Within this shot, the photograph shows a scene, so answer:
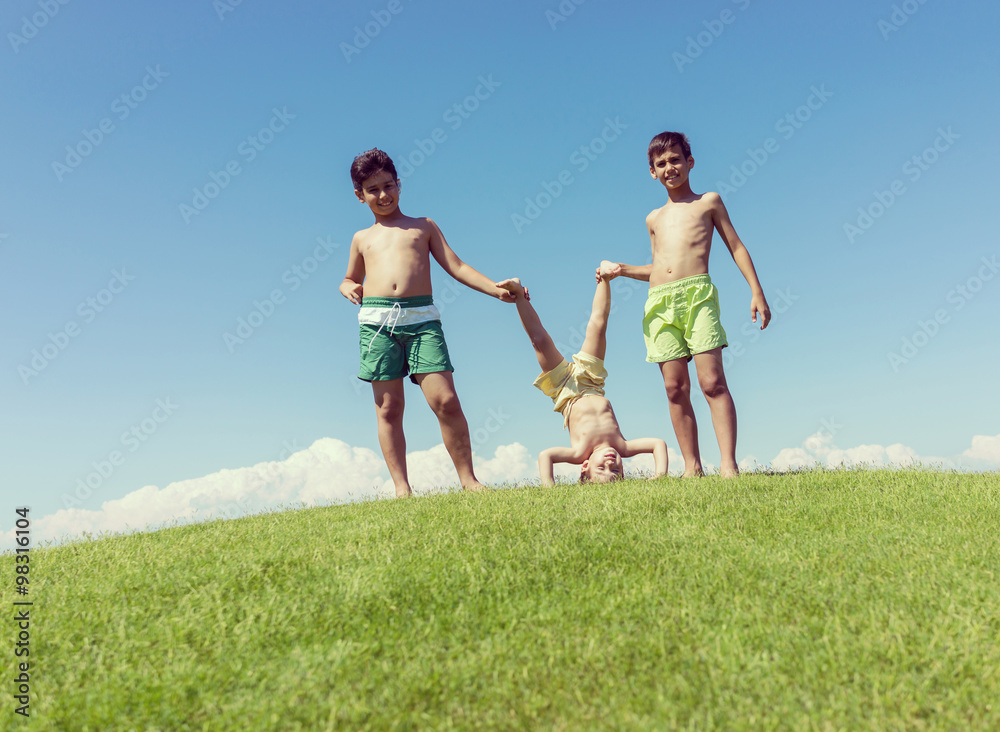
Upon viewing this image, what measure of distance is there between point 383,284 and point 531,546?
12.0 feet

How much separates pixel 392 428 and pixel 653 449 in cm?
260

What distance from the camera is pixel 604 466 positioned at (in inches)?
276

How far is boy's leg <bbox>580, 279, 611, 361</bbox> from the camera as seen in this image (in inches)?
304

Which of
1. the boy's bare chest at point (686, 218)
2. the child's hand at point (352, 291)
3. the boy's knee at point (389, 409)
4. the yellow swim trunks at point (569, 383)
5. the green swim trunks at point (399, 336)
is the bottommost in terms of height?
the boy's knee at point (389, 409)

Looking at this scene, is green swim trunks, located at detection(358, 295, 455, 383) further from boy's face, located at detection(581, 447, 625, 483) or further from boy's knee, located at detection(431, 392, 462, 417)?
boy's face, located at detection(581, 447, 625, 483)

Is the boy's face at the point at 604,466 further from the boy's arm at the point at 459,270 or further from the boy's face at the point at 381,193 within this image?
the boy's face at the point at 381,193

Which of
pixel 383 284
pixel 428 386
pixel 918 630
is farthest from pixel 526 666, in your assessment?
pixel 383 284

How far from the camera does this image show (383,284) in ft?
22.8

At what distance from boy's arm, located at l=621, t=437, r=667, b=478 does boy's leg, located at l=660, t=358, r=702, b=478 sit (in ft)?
0.70

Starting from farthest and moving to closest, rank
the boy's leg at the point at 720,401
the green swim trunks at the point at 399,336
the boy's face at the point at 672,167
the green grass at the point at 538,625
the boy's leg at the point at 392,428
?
the boy's face at the point at 672,167
the boy's leg at the point at 392,428
the green swim trunks at the point at 399,336
the boy's leg at the point at 720,401
the green grass at the point at 538,625

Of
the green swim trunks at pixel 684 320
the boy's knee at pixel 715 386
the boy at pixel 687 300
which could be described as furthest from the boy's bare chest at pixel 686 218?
the boy's knee at pixel 715 386

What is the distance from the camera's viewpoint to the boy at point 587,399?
7074 millimetres

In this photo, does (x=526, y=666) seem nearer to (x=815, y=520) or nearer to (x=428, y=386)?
(x=815, y=520)

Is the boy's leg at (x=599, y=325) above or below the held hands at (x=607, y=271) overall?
below
